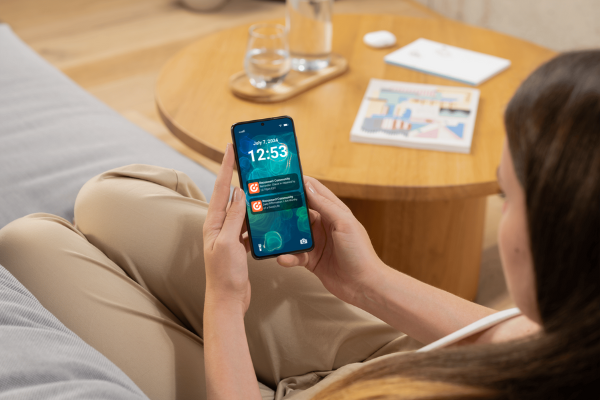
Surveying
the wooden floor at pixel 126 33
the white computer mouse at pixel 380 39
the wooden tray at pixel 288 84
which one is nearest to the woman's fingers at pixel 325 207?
the wooden tray at pixel 288 84

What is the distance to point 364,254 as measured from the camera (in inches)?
32.6

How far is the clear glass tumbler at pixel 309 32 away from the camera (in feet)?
4.73

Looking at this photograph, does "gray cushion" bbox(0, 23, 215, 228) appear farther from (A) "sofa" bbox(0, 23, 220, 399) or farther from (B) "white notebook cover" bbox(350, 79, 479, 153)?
(B) "white notebook cover" bbox(350, 79, 479, 153)

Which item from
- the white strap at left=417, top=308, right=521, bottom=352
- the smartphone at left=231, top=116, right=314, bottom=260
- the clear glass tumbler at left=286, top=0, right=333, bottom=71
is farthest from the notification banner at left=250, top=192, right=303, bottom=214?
the clear glass tumbler at left=286, top=0, right=333, bottom=71

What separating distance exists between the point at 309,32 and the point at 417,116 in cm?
40

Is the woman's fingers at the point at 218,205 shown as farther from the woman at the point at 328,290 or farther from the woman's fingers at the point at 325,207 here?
the woman's fingers at the point at 325,207

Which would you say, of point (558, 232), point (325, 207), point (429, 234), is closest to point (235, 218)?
point (325, 207)

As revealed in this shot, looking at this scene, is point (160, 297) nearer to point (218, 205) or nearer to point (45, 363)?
point (218, 205)

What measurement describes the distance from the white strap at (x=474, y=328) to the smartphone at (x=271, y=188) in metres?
0.26

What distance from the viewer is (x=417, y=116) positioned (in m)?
1.26

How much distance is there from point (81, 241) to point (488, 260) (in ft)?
4.21

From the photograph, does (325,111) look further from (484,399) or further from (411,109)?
(484,399)

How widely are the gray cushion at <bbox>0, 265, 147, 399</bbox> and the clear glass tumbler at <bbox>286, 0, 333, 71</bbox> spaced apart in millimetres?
1020

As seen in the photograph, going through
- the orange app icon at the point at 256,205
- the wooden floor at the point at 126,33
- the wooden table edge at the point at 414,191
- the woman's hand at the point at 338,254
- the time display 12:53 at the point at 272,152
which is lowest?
the wooden floor at the point at 126,33
